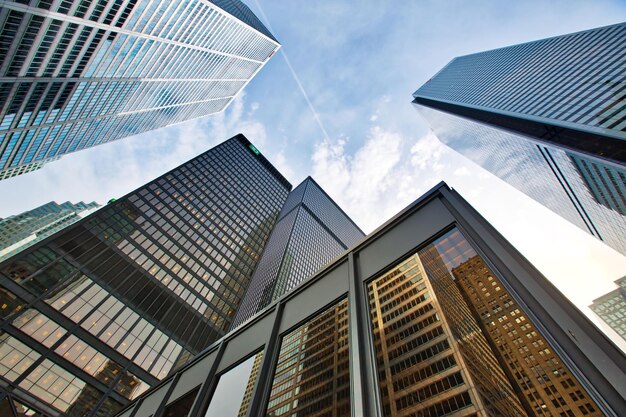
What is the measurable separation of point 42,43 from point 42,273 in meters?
50.7

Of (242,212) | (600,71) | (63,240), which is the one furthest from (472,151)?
(63,240)

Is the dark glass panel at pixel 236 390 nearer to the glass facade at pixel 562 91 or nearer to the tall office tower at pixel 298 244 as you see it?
the tall office tower at pixel 298 244

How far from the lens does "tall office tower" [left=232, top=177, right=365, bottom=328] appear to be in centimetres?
8175

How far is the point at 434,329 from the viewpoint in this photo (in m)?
6.39

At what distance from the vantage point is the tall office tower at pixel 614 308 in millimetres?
127400

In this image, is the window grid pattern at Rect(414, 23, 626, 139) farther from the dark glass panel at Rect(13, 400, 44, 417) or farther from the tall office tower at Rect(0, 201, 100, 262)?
the tall office tower at Rect(0, 201, 100, 262)

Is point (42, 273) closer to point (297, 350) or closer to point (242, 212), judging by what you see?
point (297, 350)

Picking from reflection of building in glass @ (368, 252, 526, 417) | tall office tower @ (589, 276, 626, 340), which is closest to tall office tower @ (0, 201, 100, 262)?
reflection of building in glass @ (368, 252, 526, 417)

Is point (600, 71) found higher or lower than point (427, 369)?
higher

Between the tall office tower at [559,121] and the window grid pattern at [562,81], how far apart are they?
7.4 inches

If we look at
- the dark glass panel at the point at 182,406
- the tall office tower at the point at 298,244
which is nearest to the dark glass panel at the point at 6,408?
the tall office tower at the point at 298,244

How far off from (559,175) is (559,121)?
19644mm

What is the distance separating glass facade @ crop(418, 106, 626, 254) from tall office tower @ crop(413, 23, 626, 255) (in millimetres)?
259

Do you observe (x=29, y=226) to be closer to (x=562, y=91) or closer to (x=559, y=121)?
(x=559, y=121)
